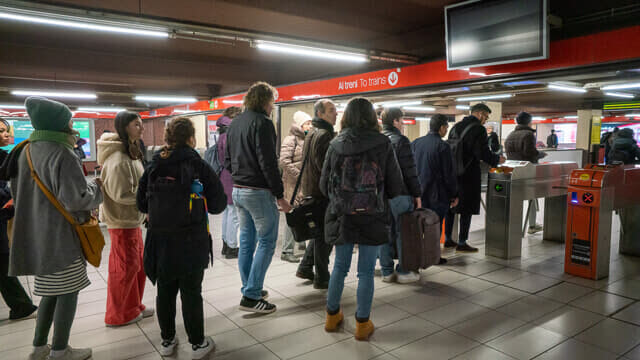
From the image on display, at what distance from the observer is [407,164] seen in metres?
3.11

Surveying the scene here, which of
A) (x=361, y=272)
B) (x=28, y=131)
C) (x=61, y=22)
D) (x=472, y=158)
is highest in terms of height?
(x=61, y=22)

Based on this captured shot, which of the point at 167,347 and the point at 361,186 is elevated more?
the point at 361,186

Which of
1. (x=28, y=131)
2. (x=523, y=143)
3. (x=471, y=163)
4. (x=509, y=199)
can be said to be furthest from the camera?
(x=28, y=131)

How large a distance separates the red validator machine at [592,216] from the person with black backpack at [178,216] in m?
3.31

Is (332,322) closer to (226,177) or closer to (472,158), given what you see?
(226,177)

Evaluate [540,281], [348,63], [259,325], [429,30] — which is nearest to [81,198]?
[259,325]

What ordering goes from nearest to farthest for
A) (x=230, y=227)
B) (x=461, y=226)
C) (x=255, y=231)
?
(x=255, y=231)
(x=230, y=227)
(x=461, y=226)

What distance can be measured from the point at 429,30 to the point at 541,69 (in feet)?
8.55

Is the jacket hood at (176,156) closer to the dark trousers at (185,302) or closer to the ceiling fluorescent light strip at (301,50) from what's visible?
the dark trousers at (185,302)

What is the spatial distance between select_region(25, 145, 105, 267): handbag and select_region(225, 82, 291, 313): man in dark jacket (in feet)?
2.97

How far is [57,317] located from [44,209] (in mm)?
609

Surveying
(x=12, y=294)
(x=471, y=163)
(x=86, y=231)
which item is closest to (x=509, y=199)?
(x=471, y=163)

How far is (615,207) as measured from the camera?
13.2 ft

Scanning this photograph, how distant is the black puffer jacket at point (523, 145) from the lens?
507 centimetres
